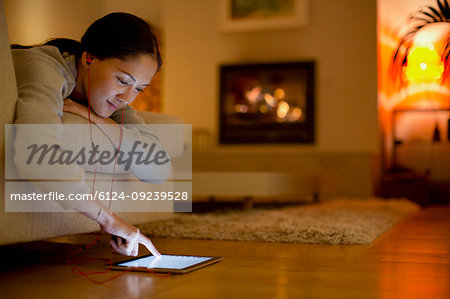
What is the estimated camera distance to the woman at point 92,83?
1.30 m

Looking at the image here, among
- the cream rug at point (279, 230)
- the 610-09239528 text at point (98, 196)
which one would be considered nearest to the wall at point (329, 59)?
the cream rug at point (279, 230)

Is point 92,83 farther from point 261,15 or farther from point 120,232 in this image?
point 261,15

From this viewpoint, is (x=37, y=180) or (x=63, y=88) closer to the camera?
(x=37, y=180)

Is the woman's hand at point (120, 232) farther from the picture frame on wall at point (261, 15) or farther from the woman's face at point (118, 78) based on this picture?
the picture frame on wall at point (261, 15)

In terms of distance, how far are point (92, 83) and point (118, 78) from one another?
0.30 feet

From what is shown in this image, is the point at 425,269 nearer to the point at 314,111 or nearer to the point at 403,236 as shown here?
the point at 403,236

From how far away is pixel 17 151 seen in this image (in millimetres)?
1269

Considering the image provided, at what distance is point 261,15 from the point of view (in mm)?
5438

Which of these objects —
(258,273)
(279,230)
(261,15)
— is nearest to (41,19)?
(261,15)

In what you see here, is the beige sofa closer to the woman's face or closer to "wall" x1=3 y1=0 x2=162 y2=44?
the woman's face

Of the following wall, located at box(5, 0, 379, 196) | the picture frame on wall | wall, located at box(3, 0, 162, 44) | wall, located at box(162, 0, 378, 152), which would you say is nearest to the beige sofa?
wall, located at box(5, 0, 379, 196)

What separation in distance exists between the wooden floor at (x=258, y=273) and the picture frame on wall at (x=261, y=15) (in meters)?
3.60

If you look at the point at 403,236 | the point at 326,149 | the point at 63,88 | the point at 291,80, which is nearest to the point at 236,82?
the point at 291,80

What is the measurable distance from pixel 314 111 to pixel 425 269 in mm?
3888
